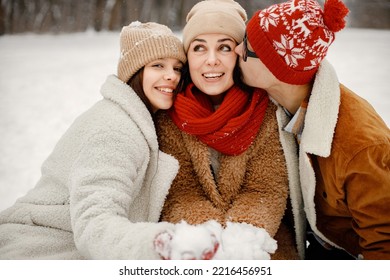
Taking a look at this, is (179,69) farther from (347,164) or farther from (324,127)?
(347,164)

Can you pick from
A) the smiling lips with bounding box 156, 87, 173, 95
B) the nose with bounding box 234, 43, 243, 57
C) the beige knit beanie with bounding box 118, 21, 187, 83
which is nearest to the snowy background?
the beige knit beanie with bounding box 118, 21, 187, 83

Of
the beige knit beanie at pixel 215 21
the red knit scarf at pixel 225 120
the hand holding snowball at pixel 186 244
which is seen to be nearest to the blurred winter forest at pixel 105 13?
the beige knit beanie at pixel 215 21

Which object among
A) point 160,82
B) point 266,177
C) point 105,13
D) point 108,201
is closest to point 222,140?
point 266,177

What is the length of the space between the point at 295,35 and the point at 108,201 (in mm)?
770

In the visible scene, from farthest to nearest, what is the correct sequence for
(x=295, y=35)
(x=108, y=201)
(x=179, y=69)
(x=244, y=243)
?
(x=179, y=69) < (x=295, y=35) < (x=244, y=243) < (x=108, y=201)

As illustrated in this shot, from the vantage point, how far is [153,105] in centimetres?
143

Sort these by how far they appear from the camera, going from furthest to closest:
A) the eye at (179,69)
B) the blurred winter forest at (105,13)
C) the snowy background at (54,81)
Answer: the snowy background at (54,81), the blurred winter forest at (105,13), the eye at (179,69)

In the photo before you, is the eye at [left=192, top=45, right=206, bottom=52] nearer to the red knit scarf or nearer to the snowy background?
the red knit scarf

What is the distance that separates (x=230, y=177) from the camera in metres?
1.39

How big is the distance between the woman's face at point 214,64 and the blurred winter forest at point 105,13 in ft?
2.09

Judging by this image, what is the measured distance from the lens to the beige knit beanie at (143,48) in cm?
137

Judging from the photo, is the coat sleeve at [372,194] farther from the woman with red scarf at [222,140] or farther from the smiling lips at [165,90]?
the smiling lips at [165,90]

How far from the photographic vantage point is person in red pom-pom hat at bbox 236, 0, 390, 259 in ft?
3.81
